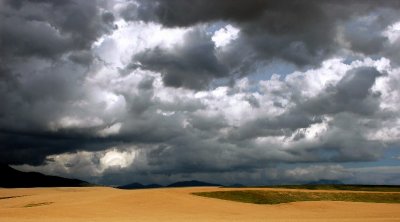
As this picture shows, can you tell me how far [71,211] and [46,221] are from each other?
12277 mm

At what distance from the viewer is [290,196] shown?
90500 millimetres

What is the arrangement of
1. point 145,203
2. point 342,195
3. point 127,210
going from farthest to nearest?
point 342,195, point 145,203, point 127,210

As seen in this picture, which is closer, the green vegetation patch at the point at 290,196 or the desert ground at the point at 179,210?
the desert ground at the point at 179,210

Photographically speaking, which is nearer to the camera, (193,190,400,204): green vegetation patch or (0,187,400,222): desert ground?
(0,187,400,222): desert ground

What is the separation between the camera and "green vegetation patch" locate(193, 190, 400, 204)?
87.8m

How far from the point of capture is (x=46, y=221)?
1773 inches

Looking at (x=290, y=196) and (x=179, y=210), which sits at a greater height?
(x=290, y=196)

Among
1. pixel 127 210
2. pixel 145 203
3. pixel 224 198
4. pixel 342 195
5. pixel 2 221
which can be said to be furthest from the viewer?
pixel 342 195

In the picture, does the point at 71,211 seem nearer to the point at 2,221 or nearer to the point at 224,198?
the point at 2,221

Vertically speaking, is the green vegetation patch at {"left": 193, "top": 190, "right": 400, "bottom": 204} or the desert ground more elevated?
the green vegetation patch at {"left": 193, "top": 190, "right": 400, "bottom": 204}

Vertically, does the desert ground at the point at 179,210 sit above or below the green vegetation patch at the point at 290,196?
below

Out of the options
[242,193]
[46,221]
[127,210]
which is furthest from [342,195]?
[46,221]

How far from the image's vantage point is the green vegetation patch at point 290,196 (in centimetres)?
8781

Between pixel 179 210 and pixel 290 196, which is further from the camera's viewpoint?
pixel 290 196
